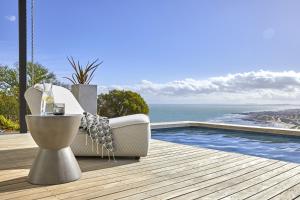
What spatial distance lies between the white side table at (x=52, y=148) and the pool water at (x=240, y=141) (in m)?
3.42

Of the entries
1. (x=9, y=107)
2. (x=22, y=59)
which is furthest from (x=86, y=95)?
(x=9, y=107)

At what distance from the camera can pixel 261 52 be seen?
53.3 ft

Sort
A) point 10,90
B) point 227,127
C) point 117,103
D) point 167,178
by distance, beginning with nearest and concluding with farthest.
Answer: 1. point 167,178
2. point 227,127
3. point 10,90
4. point 117,103

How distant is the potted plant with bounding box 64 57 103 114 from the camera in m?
5.52

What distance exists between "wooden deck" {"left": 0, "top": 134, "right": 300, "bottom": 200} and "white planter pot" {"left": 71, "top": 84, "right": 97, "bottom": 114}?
1836 millimetres

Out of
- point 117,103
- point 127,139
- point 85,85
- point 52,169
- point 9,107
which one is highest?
point 85,85

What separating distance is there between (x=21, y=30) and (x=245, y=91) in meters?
11.1

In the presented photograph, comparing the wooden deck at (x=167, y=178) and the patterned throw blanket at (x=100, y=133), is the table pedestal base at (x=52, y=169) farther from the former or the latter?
the patterned throw blanket at (x=100, y=133)

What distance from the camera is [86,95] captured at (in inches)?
219

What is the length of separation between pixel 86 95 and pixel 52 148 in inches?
122

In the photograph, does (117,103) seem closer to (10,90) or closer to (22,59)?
(10,90)

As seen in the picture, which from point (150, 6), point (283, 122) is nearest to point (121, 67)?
point (150, 6)

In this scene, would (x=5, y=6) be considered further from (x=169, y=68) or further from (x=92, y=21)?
(x=169, y=68)

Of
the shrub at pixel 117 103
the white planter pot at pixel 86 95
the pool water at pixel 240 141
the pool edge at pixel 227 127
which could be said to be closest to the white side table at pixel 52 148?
the white planter pot at pixel 86 95
